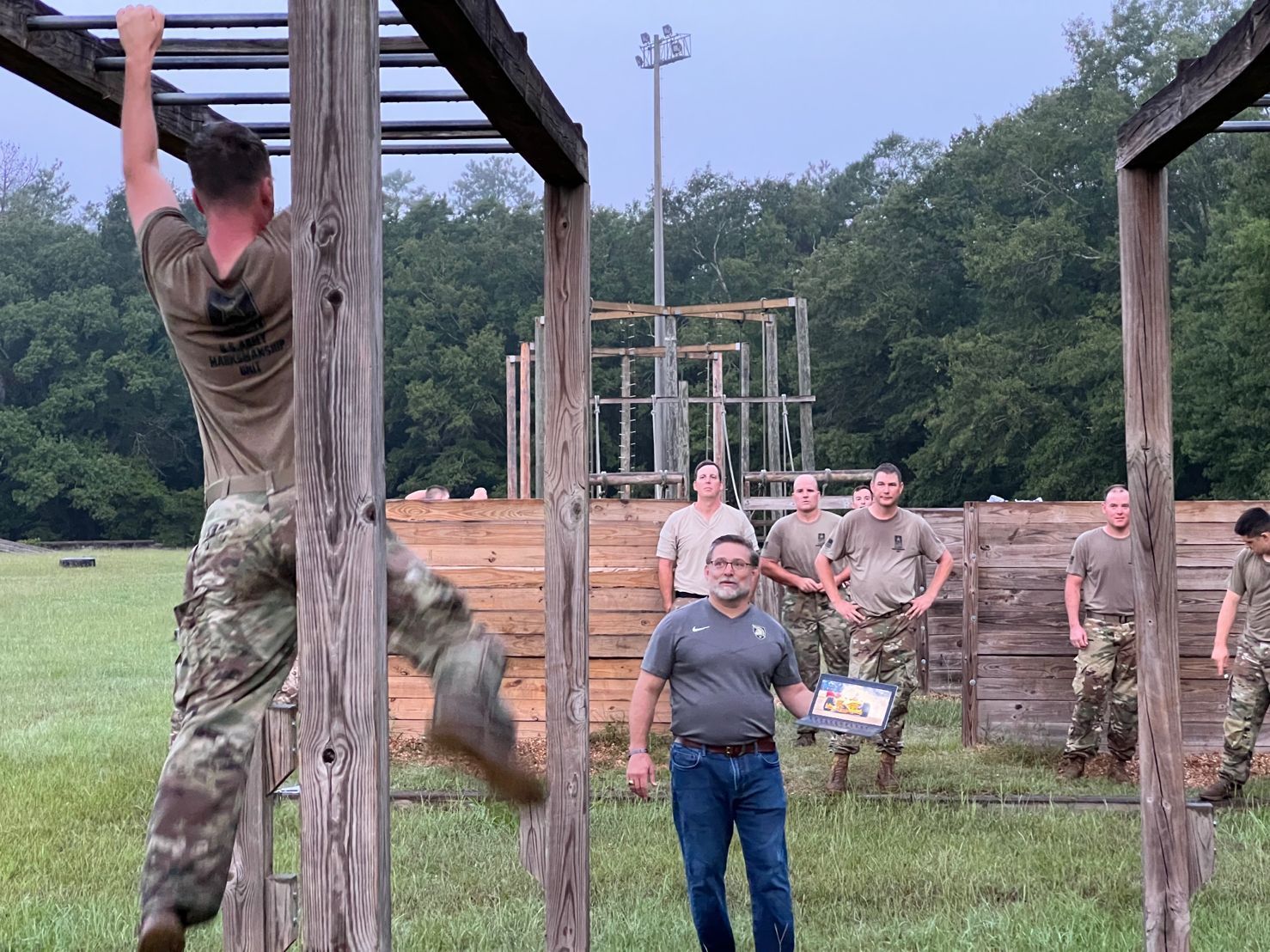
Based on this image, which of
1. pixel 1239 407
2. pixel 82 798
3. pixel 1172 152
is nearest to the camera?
pixel 1172 152

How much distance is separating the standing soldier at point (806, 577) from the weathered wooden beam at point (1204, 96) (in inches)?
264

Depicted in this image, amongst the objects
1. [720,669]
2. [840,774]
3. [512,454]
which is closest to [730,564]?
[720,669]

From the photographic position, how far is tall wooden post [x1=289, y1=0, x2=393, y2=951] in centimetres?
280

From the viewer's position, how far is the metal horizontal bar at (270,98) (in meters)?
4.77

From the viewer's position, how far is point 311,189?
2.80 metres

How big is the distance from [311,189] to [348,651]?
82 centimetres

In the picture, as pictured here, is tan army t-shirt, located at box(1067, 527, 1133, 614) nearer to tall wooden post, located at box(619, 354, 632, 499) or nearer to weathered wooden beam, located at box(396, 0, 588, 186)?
weathered wooden beam, located at box(396, 0, 588, 186)

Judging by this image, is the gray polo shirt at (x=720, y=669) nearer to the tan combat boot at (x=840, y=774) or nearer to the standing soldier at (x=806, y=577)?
the tan combat boot at (x=840, y=774)

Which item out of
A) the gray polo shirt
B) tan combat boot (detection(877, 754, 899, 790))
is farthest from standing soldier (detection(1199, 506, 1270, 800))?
the gray polo shirt

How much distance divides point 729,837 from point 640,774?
1.43 ft

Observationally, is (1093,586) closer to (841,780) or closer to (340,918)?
(841,780)

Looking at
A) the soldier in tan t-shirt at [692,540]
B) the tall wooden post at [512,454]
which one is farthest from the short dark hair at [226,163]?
the tall wooden post at [512,454]

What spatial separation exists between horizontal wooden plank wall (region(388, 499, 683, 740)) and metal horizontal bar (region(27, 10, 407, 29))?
738 centimetres

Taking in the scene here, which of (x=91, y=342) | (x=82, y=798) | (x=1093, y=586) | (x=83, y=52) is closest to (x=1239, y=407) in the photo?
(x=1093, y=586)
